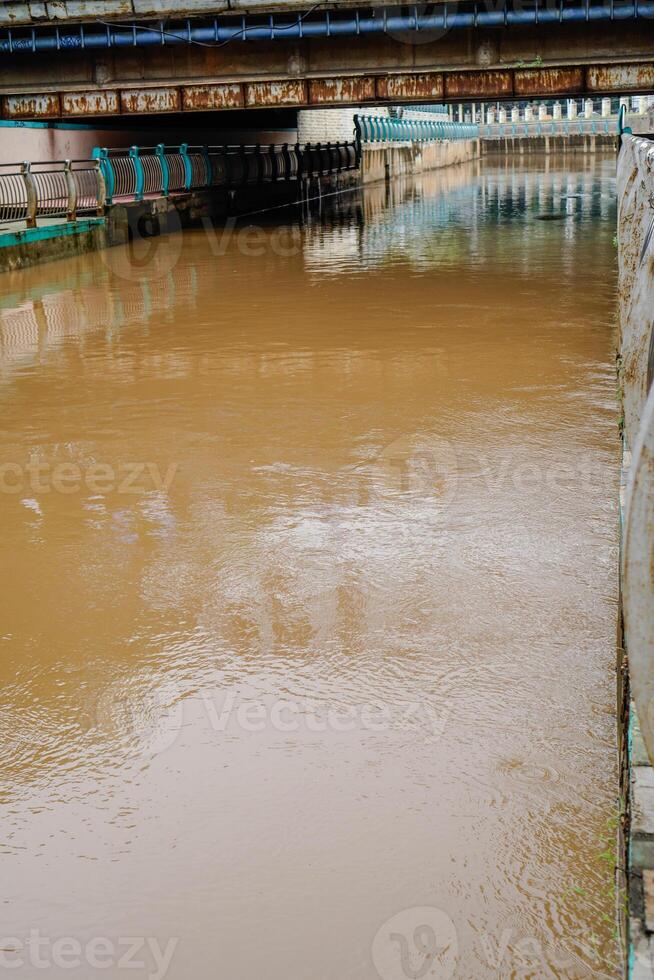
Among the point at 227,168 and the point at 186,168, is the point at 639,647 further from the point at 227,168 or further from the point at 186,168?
the point at 227,168

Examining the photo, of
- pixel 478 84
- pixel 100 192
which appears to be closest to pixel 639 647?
pixel 100 192

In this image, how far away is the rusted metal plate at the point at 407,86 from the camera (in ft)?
64.1

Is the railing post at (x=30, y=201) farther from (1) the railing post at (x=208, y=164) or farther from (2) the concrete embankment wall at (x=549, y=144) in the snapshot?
(2) the concrete embankment wall at (x=549, y=144)

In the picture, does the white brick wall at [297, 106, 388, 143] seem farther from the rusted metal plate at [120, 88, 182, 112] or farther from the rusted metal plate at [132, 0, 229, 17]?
the rusted metal plate at [132, 0, 229, 17]

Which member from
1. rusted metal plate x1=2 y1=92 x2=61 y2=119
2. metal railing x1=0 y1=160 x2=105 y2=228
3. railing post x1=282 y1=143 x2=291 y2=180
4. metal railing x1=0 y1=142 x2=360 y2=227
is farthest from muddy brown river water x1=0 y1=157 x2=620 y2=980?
railing post x1=282 y1=143 x2=291 y2=180

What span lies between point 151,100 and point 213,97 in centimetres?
108

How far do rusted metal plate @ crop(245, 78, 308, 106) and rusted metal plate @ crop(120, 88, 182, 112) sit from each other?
1.28m

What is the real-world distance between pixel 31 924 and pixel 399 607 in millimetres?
1933

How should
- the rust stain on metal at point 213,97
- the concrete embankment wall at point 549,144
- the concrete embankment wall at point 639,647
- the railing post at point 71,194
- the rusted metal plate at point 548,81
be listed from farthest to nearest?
the concrete embankment wall at point 549,144
the rust stain on metal at point 213,97
the rusted metal plate at point 548,81
the railing post at point 71,194
the concrete embankment wall at point 639,647

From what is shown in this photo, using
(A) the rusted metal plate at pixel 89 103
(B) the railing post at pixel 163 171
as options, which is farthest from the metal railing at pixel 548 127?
(A) the rusted metal plate at pixel 89 103

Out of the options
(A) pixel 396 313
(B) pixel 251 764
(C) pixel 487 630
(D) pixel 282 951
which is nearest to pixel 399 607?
(C) pixel 487 630

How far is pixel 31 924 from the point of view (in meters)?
2.58

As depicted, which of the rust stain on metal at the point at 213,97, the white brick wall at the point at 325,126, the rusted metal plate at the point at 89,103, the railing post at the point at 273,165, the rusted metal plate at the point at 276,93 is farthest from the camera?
the white brick wall at the point at 325,126

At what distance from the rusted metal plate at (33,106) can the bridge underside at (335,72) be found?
0.06ft
